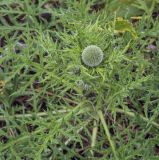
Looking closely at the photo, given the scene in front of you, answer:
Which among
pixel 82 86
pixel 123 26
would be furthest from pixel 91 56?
pixel 123 26

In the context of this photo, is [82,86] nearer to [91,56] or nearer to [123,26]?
[91,56]

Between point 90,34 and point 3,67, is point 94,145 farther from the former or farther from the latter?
point 3,67

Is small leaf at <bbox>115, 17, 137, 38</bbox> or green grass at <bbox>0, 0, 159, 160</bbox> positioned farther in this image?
small leaf at <bbox>115, 17, 137, 38</bbox>

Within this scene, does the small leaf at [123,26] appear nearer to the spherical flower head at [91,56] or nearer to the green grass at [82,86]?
the green grass at [82,86]

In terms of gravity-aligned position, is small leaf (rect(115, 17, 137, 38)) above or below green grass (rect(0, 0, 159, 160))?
above

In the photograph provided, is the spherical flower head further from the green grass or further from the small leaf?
the small leaf

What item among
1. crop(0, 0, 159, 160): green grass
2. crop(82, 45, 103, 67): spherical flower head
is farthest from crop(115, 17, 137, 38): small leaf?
crop(82, 45, 103, 67): spherical flower head

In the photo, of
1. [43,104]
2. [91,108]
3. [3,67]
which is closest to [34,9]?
[3,67]
